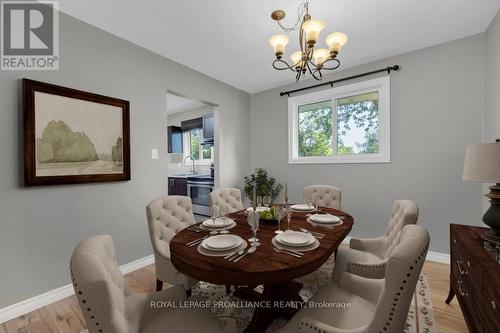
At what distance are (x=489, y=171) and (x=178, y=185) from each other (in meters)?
4.72

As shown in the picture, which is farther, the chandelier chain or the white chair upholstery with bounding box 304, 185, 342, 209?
the white chair upholstery with bounding box 304, 185, 342, 209

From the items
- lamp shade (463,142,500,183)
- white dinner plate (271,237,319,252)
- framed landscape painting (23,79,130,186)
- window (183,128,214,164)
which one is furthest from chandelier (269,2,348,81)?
window (183,128,214,164)

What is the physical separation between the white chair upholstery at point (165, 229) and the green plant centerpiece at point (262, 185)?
185 centimetres

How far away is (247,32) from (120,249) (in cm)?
272

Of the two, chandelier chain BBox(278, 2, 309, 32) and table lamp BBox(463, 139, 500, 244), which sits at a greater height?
chandelier chain BBox(278, 2, 309, 32)

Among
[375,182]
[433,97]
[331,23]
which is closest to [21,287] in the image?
[331,23]

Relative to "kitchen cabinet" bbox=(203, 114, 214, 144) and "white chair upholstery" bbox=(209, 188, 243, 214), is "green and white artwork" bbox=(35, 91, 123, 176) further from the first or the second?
"kitchen cabinet" bbox=(203, 114, 214, 144)

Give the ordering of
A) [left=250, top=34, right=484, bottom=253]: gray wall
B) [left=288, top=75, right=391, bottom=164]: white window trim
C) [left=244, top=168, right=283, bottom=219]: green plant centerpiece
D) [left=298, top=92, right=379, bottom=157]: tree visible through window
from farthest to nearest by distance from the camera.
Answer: [left=244, top=168, right=283, bottom=219]: green plant centerpiece, [left=298, top=92, right=379, bottom=157]: tree visible through window, [left=288, top=75, right=391, bottom=164]: white window trim, [left=250, top=34, right=484, bottom=253]: gray wall

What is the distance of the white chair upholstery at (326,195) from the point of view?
2.57 m

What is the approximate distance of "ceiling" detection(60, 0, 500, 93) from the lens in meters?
1.93

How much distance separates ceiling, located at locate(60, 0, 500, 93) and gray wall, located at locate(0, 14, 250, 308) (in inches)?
9.8

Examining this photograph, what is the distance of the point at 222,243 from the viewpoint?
1.22 meters

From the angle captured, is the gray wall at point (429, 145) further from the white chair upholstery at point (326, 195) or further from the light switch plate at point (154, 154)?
the light switch plate at point (154, 154)

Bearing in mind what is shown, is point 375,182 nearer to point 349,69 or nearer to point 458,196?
point 458,196
